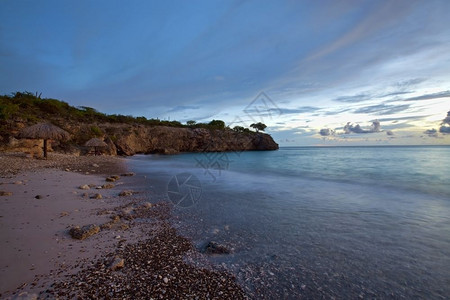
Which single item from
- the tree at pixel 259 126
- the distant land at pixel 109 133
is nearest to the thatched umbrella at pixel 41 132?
the distant land at pixel 109 133

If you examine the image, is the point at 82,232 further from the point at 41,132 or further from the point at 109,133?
the point at 109,133

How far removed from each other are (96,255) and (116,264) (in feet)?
1.74

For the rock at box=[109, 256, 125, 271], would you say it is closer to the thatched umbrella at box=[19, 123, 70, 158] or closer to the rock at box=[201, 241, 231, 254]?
the rock at box=[201, 241, 231, 254]

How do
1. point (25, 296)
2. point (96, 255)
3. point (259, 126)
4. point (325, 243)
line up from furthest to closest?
point (259, 126) → point (325, 243) → point (96, 255) → point (25, 296)

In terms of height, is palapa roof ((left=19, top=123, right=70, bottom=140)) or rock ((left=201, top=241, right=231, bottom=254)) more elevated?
palapa roof ((left=19, top=123, right=70, bottom=140))

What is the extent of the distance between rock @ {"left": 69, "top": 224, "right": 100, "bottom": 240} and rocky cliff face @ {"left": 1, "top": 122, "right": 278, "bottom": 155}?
16474 millimetres

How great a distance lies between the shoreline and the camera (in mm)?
2295

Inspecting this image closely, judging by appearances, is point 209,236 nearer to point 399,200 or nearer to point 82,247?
point 82,247

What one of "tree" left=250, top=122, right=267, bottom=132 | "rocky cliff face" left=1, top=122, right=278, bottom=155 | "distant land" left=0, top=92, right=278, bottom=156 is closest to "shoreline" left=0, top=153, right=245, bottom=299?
"distant land" left=0, top=92, right=278, bottom=156

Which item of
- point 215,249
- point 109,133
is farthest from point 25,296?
point 109,133

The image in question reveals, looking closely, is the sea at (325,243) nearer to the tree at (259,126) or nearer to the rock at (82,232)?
the rock at (82,232)

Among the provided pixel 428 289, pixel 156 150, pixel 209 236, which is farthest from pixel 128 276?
pixel 156 150

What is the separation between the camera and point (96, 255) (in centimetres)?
296

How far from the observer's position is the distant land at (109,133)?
1590 cm
